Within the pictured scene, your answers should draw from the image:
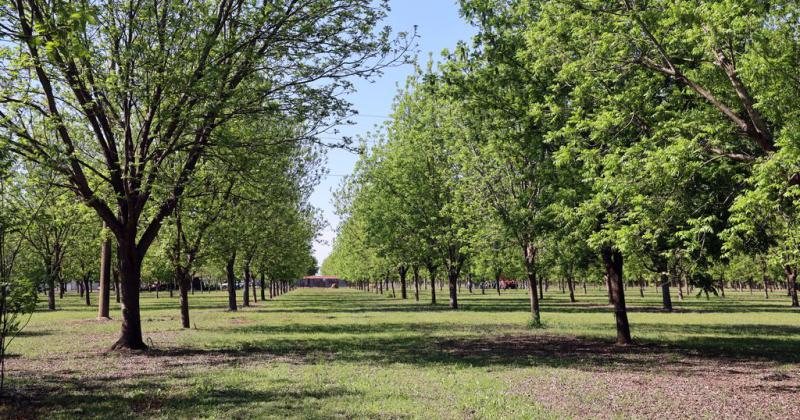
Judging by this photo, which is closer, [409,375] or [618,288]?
[409,375]

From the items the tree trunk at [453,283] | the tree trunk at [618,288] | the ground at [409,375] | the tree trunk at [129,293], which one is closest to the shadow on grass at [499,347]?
the ground at [409,375]

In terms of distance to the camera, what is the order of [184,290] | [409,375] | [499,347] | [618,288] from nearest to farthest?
[409,375] → [499,347] → [618,288] → [184,290]

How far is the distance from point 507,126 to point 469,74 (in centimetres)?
242

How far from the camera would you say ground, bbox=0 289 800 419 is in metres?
10.1

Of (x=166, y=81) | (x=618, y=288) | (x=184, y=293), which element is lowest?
(x=618, y=288)

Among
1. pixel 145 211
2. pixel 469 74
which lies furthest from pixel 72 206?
pixel 469 74

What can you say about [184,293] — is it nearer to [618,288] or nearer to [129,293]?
[129,293]

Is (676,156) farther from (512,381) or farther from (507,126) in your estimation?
(507,126)

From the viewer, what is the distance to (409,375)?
13.6m

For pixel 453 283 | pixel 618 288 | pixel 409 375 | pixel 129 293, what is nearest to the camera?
pixel 409 375

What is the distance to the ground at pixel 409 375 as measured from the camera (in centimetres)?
1011

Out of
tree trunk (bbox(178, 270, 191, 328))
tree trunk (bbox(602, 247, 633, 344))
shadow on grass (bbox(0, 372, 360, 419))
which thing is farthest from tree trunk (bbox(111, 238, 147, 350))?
tree trunk (bbox(602, 247, 633, 344))

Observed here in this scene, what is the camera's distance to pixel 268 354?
704 inches

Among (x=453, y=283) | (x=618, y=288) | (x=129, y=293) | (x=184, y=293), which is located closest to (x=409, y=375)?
(x=618, y=288)
